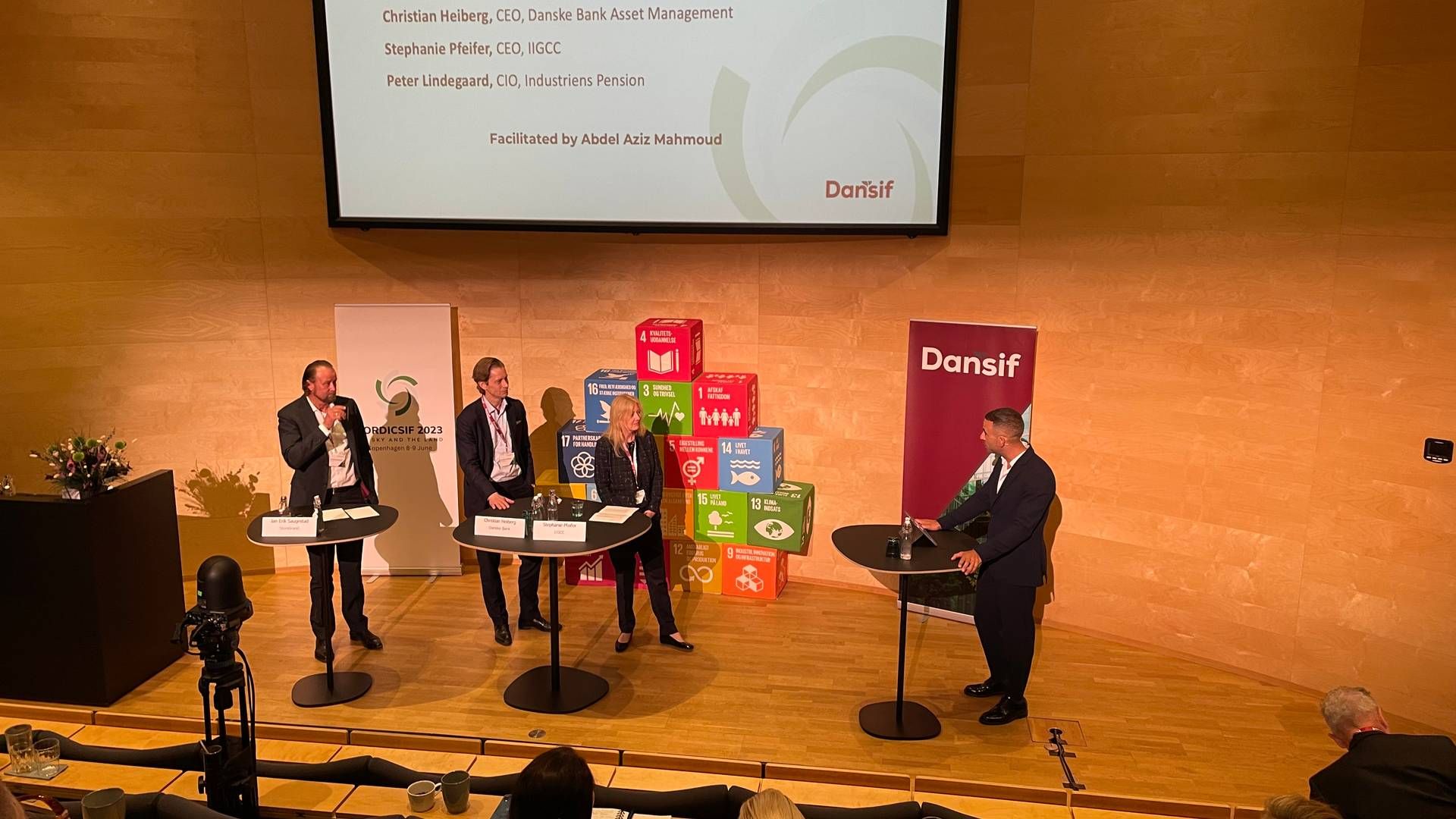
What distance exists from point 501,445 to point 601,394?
88 centimetres

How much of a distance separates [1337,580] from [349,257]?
6.08 metres

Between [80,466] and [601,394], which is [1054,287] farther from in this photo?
[80,466]

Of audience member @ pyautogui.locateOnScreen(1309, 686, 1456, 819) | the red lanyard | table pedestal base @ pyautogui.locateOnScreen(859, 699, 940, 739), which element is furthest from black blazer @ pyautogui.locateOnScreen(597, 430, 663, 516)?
audience member @ pyautogui.locateOnScreen(1309, 686, 1456, 819)

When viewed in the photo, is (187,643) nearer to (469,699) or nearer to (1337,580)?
(469,699)

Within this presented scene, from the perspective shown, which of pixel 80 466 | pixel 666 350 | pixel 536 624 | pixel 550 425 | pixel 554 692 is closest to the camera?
pixel 80 466

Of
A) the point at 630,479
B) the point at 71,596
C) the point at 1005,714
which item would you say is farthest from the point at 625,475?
the point at 71,596

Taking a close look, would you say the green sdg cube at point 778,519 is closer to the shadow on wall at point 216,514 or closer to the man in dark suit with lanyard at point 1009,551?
the man in dark suit with lanyard at point 1009,551

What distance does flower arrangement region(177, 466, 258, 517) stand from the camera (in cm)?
724

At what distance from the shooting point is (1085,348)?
619 centimetres

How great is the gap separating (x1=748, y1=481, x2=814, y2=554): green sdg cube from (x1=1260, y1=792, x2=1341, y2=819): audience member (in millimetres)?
3931

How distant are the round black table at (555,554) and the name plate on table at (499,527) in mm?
32

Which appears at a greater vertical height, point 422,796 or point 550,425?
point 550,425

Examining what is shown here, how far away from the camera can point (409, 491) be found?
23.7ft

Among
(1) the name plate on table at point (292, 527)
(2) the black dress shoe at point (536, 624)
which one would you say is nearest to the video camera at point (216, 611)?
(1) the name plate on table at point (292, 527)
